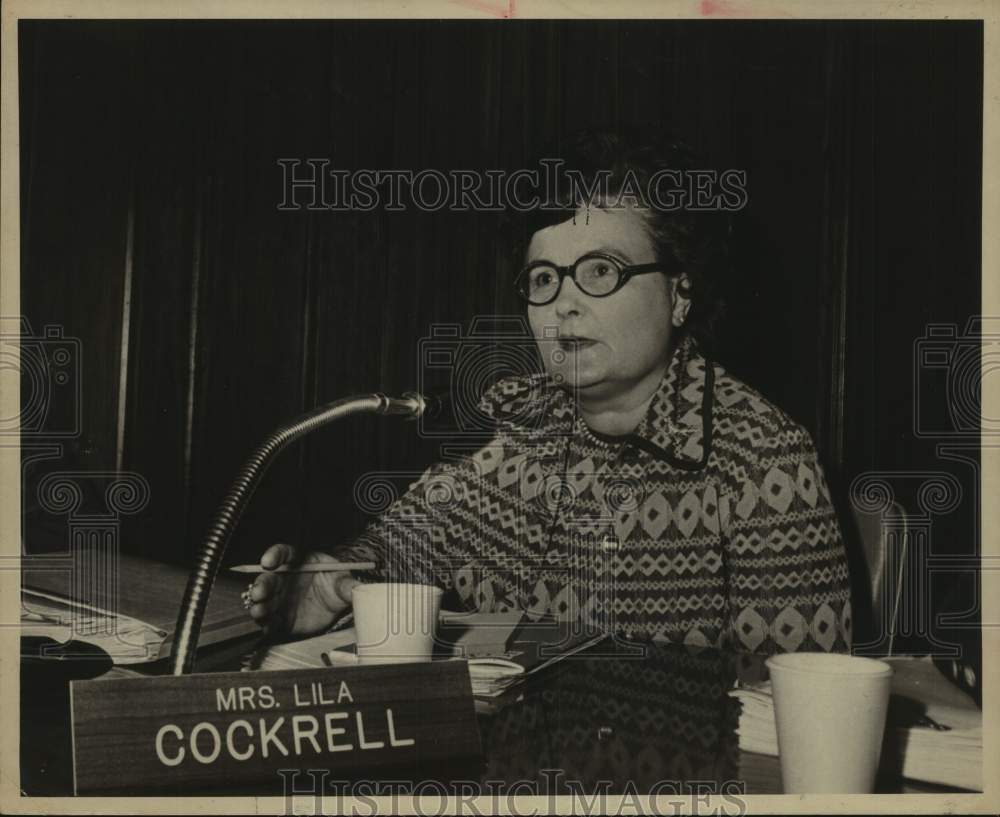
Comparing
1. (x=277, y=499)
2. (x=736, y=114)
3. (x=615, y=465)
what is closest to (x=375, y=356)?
(x=277, y=499)

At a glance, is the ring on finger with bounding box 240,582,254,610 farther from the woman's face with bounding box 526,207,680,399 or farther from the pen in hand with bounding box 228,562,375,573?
the woman's face with bounding box 526,207,680,399

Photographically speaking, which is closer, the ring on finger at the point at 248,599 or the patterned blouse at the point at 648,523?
the ring on finger at the point at 248,599

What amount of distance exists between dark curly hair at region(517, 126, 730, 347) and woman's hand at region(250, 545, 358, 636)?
0.56m

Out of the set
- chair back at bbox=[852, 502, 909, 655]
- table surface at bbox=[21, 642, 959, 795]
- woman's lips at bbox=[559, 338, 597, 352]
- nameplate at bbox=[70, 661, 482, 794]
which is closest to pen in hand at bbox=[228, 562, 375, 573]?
table surface at bbox=[21, 642, 959, 795]

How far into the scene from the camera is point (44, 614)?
119 centimetres

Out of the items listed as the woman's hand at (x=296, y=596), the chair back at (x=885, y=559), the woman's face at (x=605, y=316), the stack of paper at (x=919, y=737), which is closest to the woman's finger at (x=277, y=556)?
the woman's hand at (x=296, y=596)

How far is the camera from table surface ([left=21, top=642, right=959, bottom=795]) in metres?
0.82

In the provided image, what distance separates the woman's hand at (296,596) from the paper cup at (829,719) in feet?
2.11

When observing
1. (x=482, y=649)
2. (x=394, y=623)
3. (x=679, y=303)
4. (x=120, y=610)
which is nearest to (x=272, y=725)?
(x=394, y=623)

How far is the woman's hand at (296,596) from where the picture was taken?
3.75ft

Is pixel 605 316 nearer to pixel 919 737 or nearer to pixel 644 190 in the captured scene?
pixel 644 190

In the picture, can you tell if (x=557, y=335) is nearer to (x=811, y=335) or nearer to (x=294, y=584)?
(x=811, y=335)

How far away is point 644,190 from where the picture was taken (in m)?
1.32

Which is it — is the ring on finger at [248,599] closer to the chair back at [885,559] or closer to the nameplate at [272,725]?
the nameplate at [272,725]
